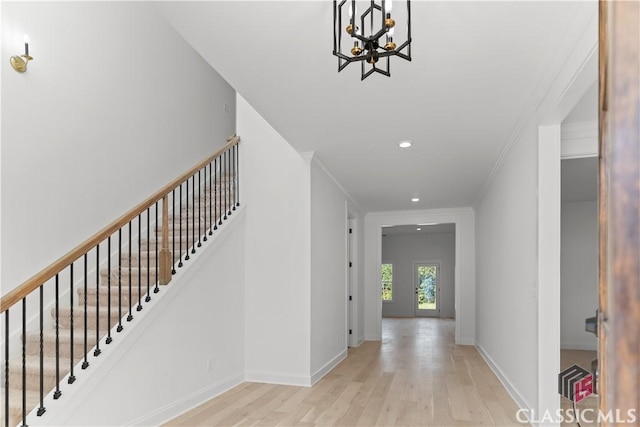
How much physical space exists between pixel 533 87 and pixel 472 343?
6.01 meters

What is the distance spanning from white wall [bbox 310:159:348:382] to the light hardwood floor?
0.28 m

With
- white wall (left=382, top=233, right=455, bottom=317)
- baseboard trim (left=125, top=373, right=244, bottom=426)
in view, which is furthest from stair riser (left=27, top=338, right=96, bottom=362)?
white wall (left=382, top=233, right=455, bottom=317)

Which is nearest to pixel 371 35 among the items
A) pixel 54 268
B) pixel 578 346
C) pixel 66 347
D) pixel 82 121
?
pixel 54 268

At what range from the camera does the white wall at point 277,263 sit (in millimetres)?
5051

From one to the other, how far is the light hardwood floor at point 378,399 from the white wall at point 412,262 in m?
8.63

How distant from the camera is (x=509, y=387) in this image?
466 centimetres

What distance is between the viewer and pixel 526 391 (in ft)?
12.7

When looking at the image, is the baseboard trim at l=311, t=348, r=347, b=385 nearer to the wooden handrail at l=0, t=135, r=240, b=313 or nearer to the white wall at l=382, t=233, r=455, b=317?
the wooden handrail at l=0, t=135, r=240, b=313

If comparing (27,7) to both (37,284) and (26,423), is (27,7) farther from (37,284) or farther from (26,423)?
(26,423)

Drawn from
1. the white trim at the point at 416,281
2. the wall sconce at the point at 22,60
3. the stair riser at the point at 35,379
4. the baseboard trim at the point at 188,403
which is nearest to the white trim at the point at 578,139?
the baseboard trim at the point at 188,403

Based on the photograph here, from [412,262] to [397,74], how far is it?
42.1ft

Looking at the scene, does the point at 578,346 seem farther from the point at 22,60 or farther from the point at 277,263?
the point at 22,60

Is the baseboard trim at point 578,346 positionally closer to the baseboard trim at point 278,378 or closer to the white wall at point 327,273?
the white wall at point 327,273
